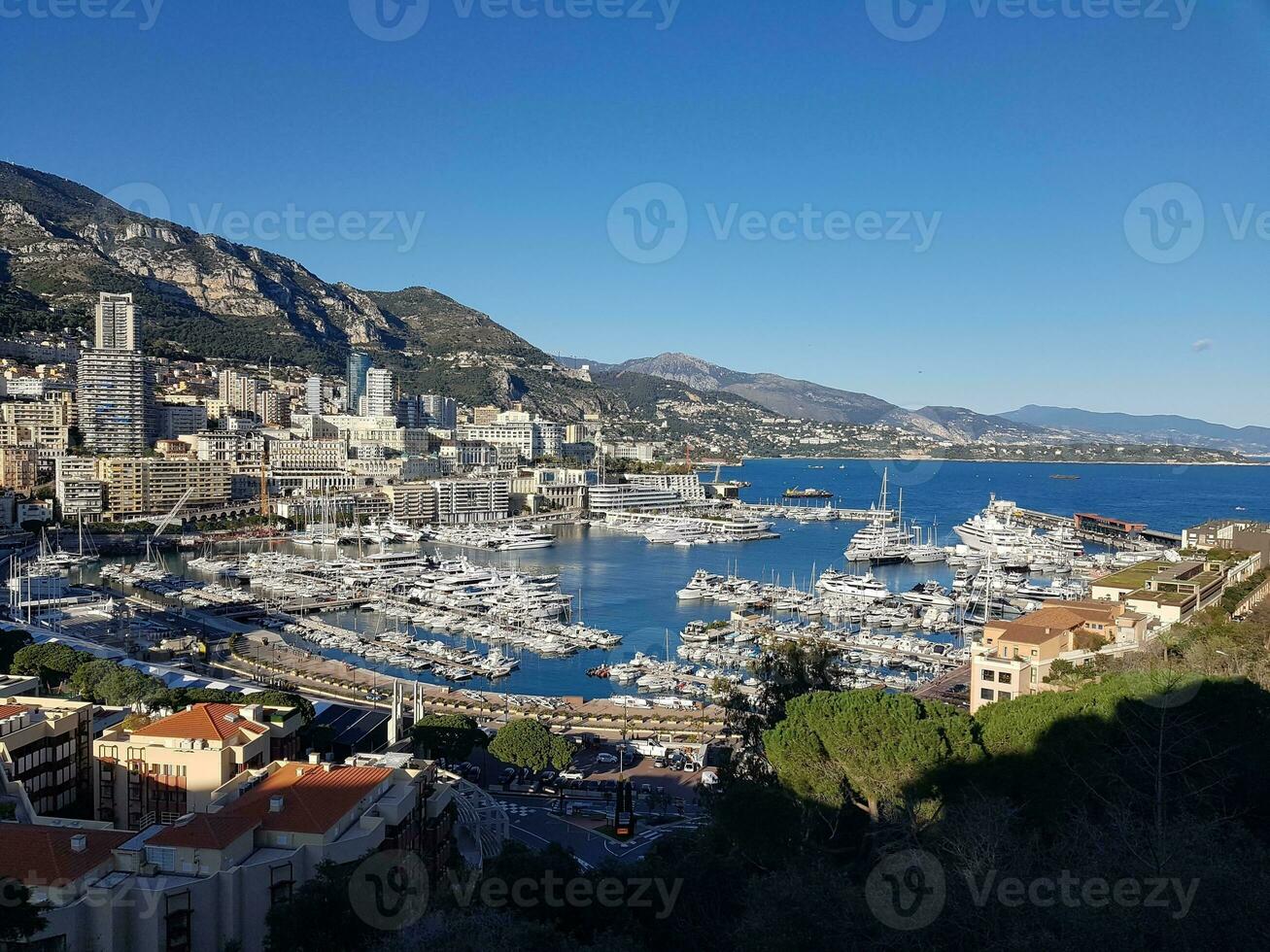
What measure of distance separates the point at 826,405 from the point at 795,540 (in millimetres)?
110433

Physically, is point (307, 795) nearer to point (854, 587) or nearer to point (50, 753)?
point (50, 753)

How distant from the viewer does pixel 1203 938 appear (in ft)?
8.99

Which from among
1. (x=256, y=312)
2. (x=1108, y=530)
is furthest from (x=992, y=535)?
(x=256, y=312)

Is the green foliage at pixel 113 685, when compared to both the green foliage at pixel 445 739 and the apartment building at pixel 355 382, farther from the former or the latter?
the apartment building at pixel 355 382

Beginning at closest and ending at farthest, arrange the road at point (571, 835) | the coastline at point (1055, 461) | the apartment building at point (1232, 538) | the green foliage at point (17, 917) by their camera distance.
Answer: the green foliage at point (17, 917), the road at point (571, 835), the apartment building at point (1232, 538), the coastline at point (1055, 461)

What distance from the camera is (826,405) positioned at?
137m

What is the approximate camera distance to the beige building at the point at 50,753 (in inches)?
210

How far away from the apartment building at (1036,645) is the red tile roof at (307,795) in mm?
4972

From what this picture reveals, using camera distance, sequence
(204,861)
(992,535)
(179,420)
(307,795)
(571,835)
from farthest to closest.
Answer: (179,420) → (992,535) → (571,835) → (307,795) → (204,861)

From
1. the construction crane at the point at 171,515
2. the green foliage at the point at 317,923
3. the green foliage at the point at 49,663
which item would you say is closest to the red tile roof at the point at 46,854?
the green foliage at the point at 317,923

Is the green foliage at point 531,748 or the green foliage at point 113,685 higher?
the green foliage at point 113,685

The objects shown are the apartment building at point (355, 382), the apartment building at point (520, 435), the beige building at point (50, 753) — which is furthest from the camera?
the apartment building at point (355, 382)

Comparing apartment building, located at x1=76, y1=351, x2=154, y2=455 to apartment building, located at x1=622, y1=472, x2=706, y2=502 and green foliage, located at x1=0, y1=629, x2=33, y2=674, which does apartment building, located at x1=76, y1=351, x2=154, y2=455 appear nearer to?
apartment building, located at x1=622, y1=472, x2=706, y2=502

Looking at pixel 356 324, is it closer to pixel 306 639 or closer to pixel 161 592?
pixel 161 592
